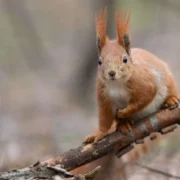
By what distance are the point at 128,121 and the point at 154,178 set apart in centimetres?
70

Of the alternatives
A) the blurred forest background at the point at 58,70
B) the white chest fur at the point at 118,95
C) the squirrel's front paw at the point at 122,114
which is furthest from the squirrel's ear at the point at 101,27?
the blurred forest background at the point at 58,70

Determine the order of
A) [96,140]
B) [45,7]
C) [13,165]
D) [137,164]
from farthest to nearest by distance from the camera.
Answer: [45,7] < [13,165] < [137,164] < [96,140]

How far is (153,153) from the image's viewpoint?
3.86 metres

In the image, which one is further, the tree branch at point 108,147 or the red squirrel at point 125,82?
the red squirrel at point 125,82

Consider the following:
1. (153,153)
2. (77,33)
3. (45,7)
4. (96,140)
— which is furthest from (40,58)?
(96,140)

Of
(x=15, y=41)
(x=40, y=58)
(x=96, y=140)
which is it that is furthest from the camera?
(x=15, y=41)

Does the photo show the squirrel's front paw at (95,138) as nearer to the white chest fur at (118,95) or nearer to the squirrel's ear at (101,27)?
the white chest fur at (118,95)

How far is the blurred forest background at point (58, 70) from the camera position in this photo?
5.11 m

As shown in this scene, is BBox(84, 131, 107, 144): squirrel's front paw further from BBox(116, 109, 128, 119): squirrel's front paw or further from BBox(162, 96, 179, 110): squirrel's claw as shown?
BBox(162, 96, 179, 110): squirrel's claw

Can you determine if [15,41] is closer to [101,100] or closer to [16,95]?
[16,95]

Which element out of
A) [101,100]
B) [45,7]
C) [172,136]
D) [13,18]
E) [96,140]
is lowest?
[96,140]

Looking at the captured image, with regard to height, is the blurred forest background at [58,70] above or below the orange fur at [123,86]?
above

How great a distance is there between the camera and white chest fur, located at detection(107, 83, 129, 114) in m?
3.20

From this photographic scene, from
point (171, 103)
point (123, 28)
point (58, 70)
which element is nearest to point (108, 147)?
point (171, 103)
